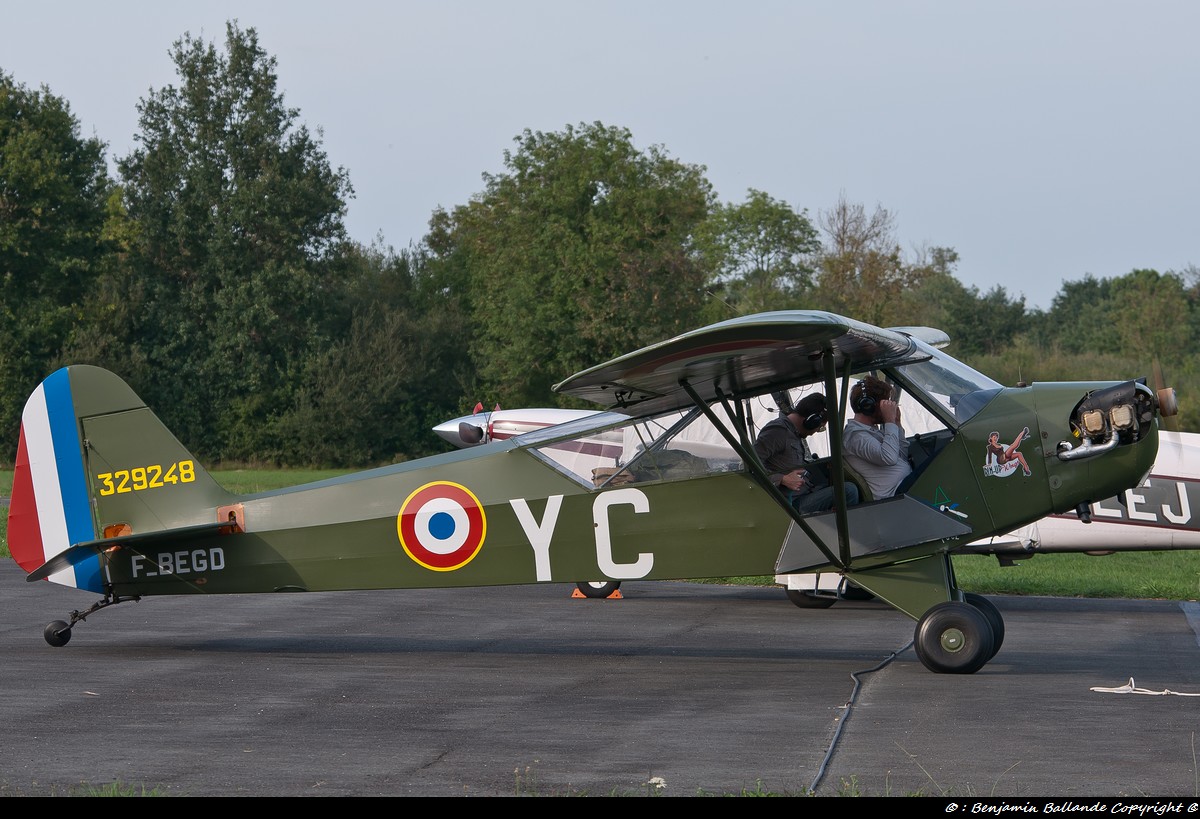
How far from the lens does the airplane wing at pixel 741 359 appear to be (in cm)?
775

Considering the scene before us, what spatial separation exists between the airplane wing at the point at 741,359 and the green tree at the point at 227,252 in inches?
1829

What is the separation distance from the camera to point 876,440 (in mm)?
9047

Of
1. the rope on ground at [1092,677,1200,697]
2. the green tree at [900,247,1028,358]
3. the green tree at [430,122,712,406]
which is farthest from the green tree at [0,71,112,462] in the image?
the rope on ground at [1092,677,1200,697]

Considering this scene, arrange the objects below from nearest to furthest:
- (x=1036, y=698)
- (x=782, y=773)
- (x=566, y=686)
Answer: (x=782, y=773), (x=1036, y=698), (x=566, y=686)

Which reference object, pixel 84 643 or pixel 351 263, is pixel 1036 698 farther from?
pixel 351 263

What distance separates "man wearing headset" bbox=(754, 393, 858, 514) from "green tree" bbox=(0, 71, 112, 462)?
4896 centimetres

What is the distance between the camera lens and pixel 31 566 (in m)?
9.91

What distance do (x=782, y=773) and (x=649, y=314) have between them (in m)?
46.2

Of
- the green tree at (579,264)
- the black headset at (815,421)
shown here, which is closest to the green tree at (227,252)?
the green tree at (579,264)

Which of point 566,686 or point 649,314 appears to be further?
point 649,314

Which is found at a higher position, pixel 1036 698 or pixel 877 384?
pixel 877 384

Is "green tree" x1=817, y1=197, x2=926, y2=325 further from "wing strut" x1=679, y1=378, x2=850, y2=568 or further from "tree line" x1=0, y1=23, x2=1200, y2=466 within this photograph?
"wing strut" x1=679, y1=378, x2=850, y2=568

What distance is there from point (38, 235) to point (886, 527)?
5157 cm
